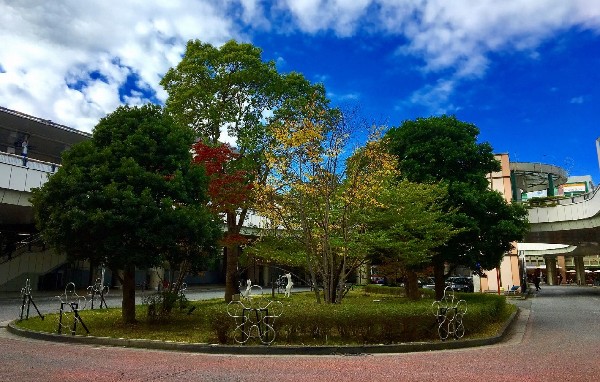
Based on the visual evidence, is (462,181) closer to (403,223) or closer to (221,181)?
(403,223)

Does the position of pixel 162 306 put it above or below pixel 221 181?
below

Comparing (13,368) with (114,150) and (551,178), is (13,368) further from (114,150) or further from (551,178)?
(551,178)

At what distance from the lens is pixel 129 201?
12.4 meters

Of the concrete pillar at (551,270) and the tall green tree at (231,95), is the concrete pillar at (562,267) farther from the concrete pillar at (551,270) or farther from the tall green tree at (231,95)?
the tall green tree at (231,95)

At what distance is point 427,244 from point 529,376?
850cm

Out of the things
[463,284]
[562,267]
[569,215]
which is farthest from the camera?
[562,267]

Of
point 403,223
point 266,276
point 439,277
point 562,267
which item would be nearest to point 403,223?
point 403,223

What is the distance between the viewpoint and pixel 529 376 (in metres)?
7.37

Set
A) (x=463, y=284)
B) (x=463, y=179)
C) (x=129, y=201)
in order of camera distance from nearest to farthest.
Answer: (x=129, y=201)
(x=463, y=179)
(x=463, y=284)

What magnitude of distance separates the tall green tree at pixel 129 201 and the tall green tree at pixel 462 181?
1004 centimetres

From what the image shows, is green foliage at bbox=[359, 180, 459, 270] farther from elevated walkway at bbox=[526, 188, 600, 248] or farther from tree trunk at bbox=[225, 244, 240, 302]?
elevated walkway at bbox=[526, 188, 600, 248]

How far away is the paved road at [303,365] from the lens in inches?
286

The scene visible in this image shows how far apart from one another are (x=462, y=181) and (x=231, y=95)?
11320 mm

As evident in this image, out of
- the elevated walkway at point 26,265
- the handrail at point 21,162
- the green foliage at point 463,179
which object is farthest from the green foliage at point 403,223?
the elevated walkway at point 26,265
